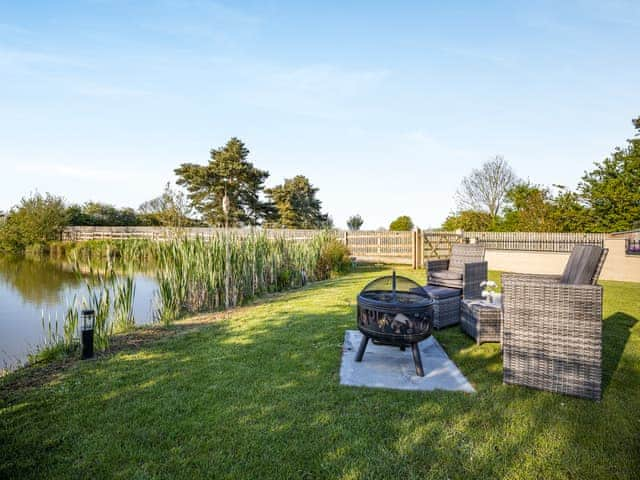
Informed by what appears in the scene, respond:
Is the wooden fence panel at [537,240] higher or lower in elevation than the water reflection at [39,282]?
higher

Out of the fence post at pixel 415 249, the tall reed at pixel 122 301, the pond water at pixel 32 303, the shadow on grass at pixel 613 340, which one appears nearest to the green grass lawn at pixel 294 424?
the shadow on grass at pixel 613 340

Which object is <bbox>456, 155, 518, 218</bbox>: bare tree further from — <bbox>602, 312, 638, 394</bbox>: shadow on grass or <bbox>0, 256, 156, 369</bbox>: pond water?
<bbox>0, 256, 156, 369</bbox>: pond water

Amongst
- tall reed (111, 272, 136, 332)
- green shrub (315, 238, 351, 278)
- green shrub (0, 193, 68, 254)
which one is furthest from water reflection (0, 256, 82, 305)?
green shrub (0, 193, 68, 254)

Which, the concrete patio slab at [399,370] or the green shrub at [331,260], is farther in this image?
the green shrub at [331,260]

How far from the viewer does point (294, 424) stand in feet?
6.48

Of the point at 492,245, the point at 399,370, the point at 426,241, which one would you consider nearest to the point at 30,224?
the point at 426,241

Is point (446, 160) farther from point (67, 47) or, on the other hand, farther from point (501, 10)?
point (67, 47)

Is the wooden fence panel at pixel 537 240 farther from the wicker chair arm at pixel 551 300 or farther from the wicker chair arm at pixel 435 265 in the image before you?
the wicker chair arm at pixel 551 300

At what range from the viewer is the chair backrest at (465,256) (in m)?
5.16

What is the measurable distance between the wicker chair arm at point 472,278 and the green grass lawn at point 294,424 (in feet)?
4.95

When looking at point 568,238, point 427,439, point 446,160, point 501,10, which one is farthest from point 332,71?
point 427,439

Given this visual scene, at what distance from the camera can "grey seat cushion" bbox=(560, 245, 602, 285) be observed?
291cm

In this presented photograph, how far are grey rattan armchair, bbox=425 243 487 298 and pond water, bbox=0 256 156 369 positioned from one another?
15.2ft

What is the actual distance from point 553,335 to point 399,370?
1.16 m
